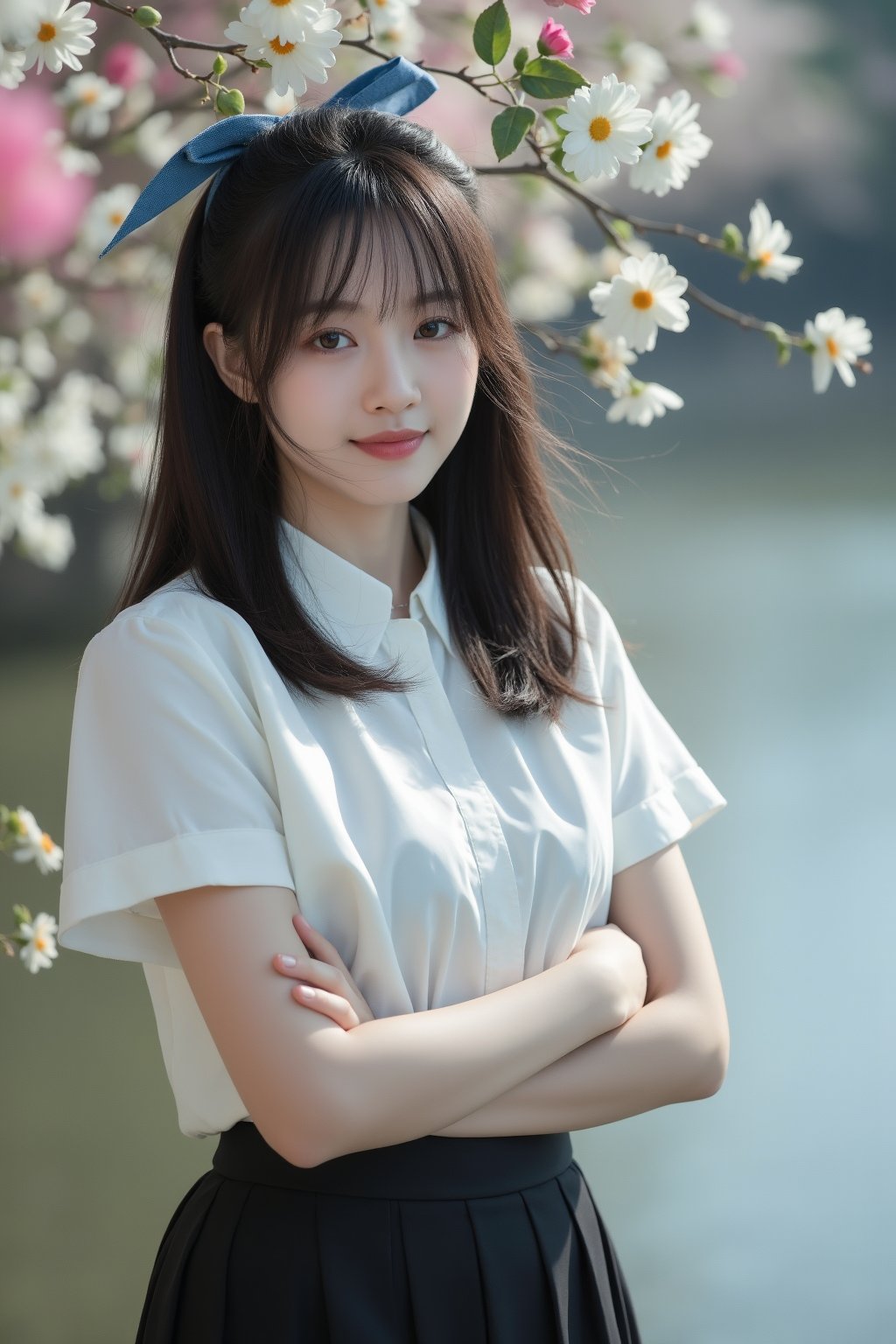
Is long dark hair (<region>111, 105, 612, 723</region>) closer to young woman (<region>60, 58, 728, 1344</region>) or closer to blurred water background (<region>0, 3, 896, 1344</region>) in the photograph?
young woman (<region>60, 58, 728, 1344</region>)

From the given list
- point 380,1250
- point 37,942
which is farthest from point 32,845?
point 380,1250

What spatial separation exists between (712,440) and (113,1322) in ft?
4.32

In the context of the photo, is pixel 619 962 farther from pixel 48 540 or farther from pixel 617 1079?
pixel 48 540

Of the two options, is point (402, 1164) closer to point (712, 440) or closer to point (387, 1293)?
point (387, 1293)

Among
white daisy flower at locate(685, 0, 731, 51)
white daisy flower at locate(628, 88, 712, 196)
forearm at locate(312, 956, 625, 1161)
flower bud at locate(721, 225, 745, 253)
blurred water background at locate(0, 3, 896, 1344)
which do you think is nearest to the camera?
forearm at locate(312, 956, 625, 1161)

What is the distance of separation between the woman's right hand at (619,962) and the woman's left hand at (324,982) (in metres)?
0.16


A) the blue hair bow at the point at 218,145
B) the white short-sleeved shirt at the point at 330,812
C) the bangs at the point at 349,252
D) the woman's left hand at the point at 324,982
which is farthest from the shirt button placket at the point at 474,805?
the blue hair bow at the point at 218,145

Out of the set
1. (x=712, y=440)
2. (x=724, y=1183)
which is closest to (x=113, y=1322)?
(x=724, y=1183)

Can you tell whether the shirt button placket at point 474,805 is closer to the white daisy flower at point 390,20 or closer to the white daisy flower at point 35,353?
the white daisy flower at point 390,20

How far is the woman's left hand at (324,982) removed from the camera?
79 centimetres

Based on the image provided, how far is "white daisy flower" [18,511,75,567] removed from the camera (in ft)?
4.85

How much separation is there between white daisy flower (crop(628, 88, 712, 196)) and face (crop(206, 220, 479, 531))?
0.22 metres

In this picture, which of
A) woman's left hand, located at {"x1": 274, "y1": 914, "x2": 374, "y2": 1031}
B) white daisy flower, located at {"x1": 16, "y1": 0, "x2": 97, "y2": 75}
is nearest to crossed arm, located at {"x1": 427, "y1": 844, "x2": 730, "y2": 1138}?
woman's left hand, located at {"x1": 274, "y1": 914, "x2": 374, "y2": 1031}

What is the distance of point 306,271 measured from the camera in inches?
34.2
